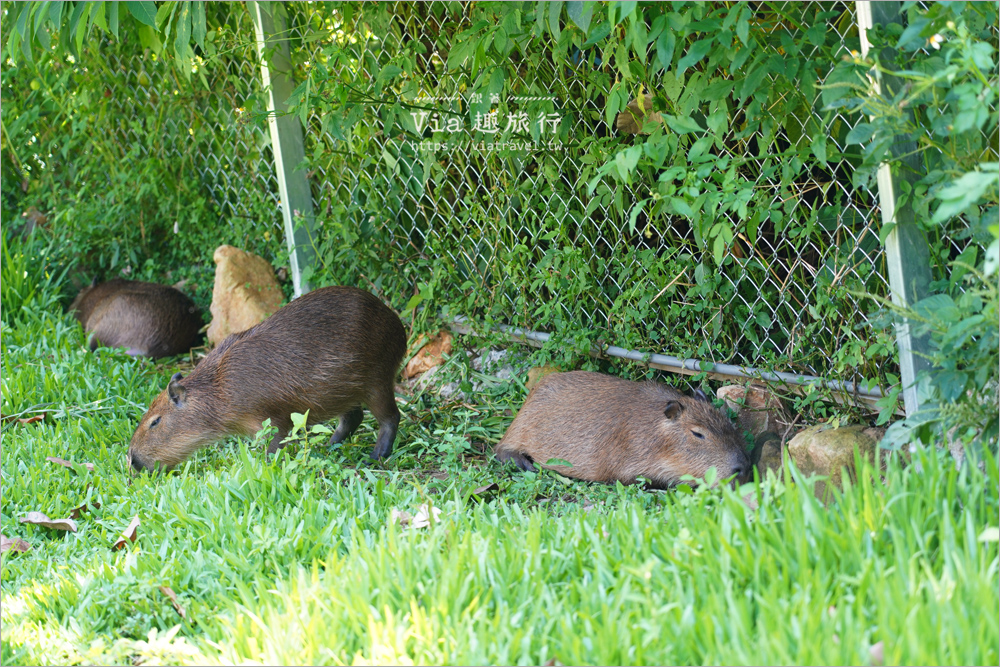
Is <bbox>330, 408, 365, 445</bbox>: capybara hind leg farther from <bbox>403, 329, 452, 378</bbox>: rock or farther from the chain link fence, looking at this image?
the chain link fence

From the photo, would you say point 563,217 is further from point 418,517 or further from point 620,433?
point 418,517

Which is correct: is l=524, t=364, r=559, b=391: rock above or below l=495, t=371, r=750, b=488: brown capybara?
below

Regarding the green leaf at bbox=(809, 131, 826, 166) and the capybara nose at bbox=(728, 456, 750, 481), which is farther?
the capybara nose at bbox=(728, 456, 750, 481)

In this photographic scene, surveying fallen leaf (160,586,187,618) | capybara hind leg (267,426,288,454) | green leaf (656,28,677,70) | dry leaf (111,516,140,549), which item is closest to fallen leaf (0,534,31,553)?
dry leaf (111,516,140,549)

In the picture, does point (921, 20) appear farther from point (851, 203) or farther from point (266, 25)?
point (266, 25)

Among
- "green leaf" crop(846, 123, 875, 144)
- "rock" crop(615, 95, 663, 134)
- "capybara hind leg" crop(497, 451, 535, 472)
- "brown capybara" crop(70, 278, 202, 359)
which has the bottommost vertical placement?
"brown capybara" crop(70, 278, 202, 359)

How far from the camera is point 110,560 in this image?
8.71ft

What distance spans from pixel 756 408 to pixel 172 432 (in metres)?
2.35

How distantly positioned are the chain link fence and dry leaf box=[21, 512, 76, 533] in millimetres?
1983

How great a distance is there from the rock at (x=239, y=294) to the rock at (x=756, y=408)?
2.89 m

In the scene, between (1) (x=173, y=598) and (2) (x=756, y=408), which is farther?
(2) (x=756, y=408)

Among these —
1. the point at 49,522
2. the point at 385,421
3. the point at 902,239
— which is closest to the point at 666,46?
the point at 902,239

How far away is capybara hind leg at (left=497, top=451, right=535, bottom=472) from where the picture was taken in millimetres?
3670

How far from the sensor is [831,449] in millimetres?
3123
